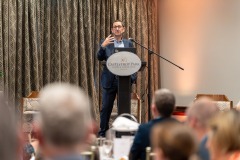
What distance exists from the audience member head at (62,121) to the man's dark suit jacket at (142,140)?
5.73ft

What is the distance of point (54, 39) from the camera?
25.7ft

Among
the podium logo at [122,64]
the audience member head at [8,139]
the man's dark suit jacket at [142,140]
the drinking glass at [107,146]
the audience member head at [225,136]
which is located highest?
the podium logo at [122,64]

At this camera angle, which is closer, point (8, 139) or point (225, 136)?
point (8, 139)

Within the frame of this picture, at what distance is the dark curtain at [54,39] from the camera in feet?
23.7

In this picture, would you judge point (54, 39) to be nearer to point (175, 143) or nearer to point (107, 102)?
point (107, 102)

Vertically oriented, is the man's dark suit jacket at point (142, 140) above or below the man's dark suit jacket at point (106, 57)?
below

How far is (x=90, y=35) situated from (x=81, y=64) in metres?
0.54

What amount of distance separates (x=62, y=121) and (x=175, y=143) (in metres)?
0.57

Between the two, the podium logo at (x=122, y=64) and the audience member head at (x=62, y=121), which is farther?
the podium logo at (x=122, y=64)

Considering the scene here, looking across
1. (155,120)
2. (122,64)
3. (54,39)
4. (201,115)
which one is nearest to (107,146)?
(155,120)

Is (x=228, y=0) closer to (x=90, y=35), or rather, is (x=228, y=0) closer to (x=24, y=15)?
(x=90, y=35)

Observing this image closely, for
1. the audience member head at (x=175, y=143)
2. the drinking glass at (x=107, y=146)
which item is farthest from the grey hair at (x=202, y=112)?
the audience member head at (x=175, y=143)

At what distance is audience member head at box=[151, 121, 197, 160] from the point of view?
1714 millimetres

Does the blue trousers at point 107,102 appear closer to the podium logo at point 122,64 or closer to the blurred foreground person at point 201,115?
the podium logo at point 122,64
